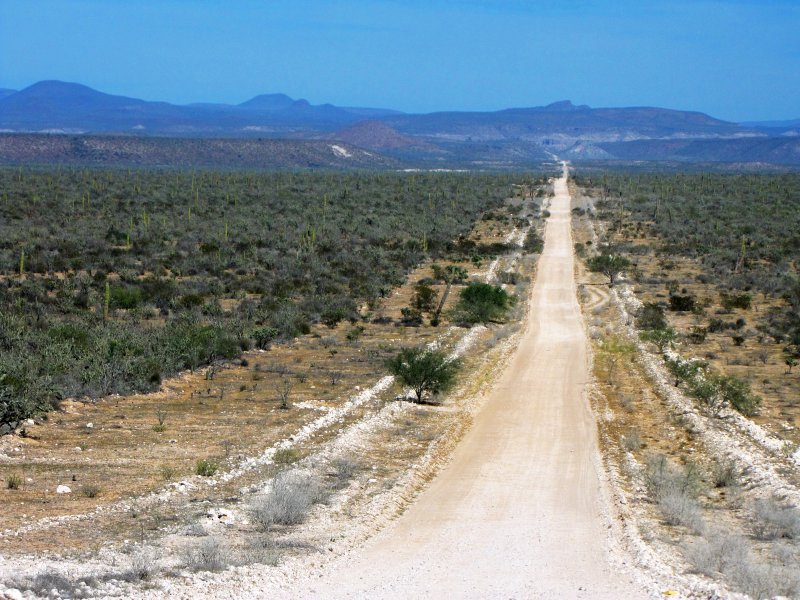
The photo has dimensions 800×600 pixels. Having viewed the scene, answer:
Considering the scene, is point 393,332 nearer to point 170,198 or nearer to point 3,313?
point 3,313

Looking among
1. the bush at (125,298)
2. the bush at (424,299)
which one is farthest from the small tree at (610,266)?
the bush at (125,298)

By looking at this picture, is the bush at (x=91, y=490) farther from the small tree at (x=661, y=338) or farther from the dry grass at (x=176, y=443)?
the small tree at (x=661, y=338)

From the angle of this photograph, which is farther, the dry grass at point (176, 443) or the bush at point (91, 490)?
the bush at point (91, 490)

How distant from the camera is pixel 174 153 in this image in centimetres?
15812

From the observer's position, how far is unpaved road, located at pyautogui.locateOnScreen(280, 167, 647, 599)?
10117 millimetres

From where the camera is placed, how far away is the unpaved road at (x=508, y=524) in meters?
10.1

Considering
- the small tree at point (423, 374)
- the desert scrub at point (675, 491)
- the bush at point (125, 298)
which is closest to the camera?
the desert scrub at point (675, 491)

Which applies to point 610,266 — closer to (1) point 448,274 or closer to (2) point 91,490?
(1) point 448,274

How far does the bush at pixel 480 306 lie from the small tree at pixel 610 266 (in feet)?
33.9

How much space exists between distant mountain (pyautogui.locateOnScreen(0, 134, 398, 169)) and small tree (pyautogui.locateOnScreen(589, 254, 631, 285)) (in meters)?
108

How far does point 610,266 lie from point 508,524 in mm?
31309

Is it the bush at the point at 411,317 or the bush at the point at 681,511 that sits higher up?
the bush at the point at 681,511

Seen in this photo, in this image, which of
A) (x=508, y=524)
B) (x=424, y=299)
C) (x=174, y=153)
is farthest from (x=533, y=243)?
(x=174, y=153)

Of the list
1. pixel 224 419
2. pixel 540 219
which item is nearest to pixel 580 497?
pixel 224 419
